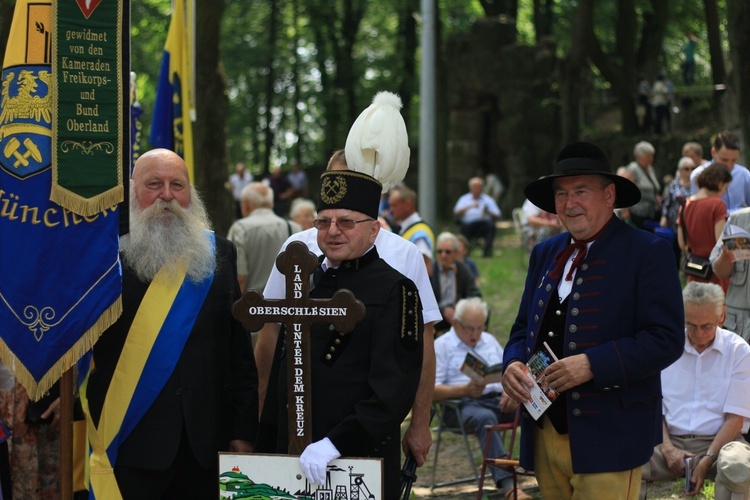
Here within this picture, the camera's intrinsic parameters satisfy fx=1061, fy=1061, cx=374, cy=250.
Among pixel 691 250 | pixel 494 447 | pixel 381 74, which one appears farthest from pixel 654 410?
pixel 381 74

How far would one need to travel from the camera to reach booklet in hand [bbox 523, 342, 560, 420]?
421cm

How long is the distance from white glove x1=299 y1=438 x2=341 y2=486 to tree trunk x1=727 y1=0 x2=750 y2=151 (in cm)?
916

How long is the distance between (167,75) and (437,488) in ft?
12.5

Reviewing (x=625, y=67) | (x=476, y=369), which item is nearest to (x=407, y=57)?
(x=625, y=67)

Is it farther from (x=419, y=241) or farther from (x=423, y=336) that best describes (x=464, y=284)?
(x=423, y=336)

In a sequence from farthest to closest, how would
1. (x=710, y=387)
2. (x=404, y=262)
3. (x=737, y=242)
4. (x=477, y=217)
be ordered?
(x=477, y=217), (x=737, y=242), (x=710, y=387), (x=404, y=262)

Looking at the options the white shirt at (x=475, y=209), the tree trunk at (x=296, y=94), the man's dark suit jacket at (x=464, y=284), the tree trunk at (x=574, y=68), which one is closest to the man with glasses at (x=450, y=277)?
the man's dark suit jacket at (x=464, y=284)

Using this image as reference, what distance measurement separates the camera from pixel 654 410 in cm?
429

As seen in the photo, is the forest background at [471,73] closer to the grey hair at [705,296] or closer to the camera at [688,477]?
the grey hair at [705,296]

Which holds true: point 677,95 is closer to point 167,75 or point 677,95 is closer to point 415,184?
point 415,184

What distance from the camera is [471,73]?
95.0ft

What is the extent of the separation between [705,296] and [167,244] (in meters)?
3.16

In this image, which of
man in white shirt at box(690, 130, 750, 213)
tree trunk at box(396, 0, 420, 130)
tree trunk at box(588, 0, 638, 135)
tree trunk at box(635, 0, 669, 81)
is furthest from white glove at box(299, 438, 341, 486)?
tree trunk at box(396, 0, 420, 130)

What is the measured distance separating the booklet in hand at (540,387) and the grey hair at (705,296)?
2.13 metres
